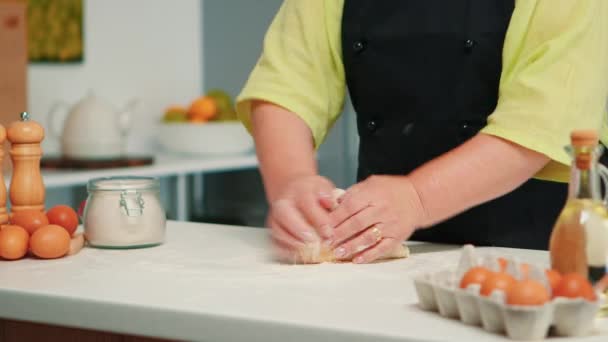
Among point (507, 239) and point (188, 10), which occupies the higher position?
point (188, 10)

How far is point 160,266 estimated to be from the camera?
1.27 meters

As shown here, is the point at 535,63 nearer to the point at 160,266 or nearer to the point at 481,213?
the point at 481,213

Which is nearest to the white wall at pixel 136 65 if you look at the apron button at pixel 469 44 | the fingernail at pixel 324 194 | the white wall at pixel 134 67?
the white wall at pixel 134 67

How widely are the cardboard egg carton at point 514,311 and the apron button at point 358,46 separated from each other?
73cm

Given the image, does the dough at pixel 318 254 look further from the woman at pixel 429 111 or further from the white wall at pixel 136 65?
the white wall at pixel 136 65

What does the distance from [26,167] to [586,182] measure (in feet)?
2.75

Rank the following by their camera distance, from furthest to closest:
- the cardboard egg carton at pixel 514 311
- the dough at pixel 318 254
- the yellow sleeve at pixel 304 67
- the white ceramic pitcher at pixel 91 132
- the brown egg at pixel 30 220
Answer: the white ceramic pitcher at pixel 91 132 < the yellow sleeve at pixel 304 67 < the brown egg at pixel 30 220 < the dough at pixel 318 254 < the cardboard egg carton at pixel 514 311

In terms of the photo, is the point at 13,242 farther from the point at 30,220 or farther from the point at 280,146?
the point at 280,146

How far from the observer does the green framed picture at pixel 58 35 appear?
3.60m

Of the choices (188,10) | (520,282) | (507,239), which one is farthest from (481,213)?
(188,10)

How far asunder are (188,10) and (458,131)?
2.58m

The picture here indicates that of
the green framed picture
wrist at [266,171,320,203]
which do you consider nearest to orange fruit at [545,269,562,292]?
wrist at [266,171,320,203]

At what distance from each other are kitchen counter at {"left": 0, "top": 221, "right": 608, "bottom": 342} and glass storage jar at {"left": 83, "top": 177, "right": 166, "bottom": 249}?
0.07ft

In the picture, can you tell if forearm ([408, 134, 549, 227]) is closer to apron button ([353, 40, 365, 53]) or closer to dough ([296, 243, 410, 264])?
dough ([296, 243, 410, 264])
